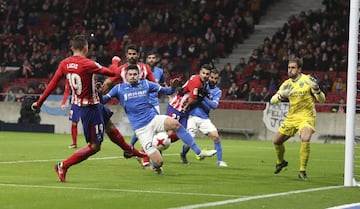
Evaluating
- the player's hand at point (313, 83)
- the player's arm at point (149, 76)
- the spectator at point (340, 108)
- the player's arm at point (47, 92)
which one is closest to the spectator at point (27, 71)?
the spectator at point (340, 108)

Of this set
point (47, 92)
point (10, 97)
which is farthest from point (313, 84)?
point (10, 97)

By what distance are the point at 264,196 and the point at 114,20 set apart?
2963 centimetres

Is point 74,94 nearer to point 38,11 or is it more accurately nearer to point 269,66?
point 269,66

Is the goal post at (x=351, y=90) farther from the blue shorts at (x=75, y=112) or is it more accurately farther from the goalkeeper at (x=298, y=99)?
the blue shorts at (x=75, y=112)

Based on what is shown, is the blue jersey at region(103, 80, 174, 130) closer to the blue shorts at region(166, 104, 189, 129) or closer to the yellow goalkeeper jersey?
the yellow goalkeeper jersey

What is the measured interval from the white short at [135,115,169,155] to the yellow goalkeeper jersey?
219cm

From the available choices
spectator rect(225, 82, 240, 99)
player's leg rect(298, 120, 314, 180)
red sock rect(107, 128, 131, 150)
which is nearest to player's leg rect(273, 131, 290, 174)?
player's leg rect(298, 120, 314, 180)

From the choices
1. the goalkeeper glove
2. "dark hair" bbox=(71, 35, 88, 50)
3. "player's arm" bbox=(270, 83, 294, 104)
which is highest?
"dark hair" bbox=(71, 35, 88, 50)

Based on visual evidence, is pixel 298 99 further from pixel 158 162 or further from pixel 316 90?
pixel 158 162

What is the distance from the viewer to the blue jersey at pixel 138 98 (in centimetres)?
1500

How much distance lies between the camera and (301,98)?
15.2 meters

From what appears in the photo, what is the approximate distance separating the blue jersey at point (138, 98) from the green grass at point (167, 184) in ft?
3.07

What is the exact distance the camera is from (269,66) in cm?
3372

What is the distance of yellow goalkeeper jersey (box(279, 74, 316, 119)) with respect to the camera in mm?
15102
